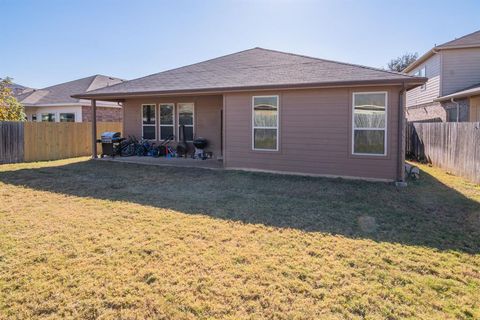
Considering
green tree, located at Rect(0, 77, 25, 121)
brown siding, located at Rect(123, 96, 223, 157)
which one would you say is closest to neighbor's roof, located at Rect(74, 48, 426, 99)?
brown siding, located at Rect(123, 96, 223, 157)

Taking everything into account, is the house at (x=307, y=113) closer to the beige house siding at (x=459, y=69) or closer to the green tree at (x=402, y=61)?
the beige house siding at (x=459, y=69)

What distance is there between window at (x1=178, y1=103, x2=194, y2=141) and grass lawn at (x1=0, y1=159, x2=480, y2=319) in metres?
6.06

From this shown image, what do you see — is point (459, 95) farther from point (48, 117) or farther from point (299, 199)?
point (48, 117)

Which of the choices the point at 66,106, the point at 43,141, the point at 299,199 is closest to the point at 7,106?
the point at 43,141

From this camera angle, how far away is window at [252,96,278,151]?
963cm

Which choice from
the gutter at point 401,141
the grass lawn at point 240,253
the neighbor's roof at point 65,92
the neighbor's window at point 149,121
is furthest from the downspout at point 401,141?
the neighbor's roof at point 65,92

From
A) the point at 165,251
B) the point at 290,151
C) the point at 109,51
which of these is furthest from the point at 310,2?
the point at 109,51

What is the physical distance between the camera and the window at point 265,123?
31.6 feet

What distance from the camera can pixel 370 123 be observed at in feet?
27.9

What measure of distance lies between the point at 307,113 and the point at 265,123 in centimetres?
127

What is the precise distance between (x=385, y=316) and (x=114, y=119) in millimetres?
21083

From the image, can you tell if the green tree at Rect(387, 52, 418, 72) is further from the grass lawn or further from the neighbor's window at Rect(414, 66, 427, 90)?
the grass lawn

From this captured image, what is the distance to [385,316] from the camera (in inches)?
109

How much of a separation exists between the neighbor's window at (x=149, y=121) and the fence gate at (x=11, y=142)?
4.58m
